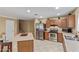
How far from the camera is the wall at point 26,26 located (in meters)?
1.15

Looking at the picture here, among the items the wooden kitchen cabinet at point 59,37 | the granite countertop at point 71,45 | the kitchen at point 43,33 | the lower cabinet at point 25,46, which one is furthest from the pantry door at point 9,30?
the granite countertop at point 71,45

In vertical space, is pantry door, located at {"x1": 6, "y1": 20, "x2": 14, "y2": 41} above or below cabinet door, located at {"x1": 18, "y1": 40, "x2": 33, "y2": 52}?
above

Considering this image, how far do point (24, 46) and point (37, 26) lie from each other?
309 millimetres

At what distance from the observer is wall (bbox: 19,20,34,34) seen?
1.15 meters

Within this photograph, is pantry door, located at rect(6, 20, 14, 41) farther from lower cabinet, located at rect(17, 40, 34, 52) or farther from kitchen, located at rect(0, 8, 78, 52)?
lower cabinet, located at rect(17, 40, 34, 52)

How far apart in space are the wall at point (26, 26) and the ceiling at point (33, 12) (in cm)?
5

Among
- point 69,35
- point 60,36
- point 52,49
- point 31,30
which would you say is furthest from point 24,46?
point 69,35

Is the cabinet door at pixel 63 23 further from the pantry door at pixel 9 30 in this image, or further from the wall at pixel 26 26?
the pantry door at pixel 9 30

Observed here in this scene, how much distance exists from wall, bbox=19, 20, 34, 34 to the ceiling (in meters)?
0.05

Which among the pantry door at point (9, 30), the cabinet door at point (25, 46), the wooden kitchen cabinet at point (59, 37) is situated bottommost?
the cabinet door at point (25, 46)

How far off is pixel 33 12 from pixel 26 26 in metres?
0.20

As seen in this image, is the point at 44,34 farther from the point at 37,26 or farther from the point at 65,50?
the point at 65,50

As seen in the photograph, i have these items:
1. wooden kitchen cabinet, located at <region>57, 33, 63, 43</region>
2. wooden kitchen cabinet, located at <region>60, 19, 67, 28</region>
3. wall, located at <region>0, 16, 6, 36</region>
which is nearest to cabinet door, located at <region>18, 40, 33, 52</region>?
wall, located at <region>0, 16, 6, 36</region>

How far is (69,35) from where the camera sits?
1.21 m
